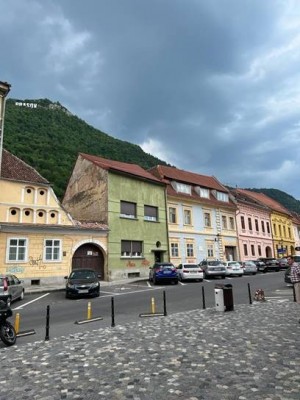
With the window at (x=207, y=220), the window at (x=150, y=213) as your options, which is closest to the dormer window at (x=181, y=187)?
the window at (x=207, y=220)

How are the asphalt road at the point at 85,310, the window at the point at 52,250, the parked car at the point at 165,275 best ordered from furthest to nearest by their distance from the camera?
the window at the point at 52,250, the parked car at the point at 165,275, the asphalt road at the point at 85,310

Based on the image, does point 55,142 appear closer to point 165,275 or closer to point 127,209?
point 127,209

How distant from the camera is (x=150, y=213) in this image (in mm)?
34156

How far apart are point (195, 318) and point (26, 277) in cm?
1709

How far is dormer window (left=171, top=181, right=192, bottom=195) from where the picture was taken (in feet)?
125

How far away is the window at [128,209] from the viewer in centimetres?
3186

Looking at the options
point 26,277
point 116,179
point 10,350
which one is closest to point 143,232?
point 116,179

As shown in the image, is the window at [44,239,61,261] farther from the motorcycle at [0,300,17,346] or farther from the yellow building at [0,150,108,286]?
the motorcycle at [0,300,17,346]

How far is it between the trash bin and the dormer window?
83.0 ft

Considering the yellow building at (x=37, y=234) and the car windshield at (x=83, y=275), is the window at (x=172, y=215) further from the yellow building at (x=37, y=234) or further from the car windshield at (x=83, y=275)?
the car windshield at (x=83, y=275)

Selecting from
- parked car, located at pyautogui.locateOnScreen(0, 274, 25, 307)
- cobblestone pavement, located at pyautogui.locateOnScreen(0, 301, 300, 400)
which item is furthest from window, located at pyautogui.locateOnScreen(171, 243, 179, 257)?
cobblestone pavement, located at pyautogui.locateOnScreen(0, 301, 300, 400)

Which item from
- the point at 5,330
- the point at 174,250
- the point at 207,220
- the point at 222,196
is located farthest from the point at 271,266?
Answer: the point at 5,330

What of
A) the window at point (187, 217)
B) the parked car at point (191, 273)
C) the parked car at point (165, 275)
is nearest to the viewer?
the parked car at point (165, 275)

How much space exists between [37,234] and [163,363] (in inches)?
831
